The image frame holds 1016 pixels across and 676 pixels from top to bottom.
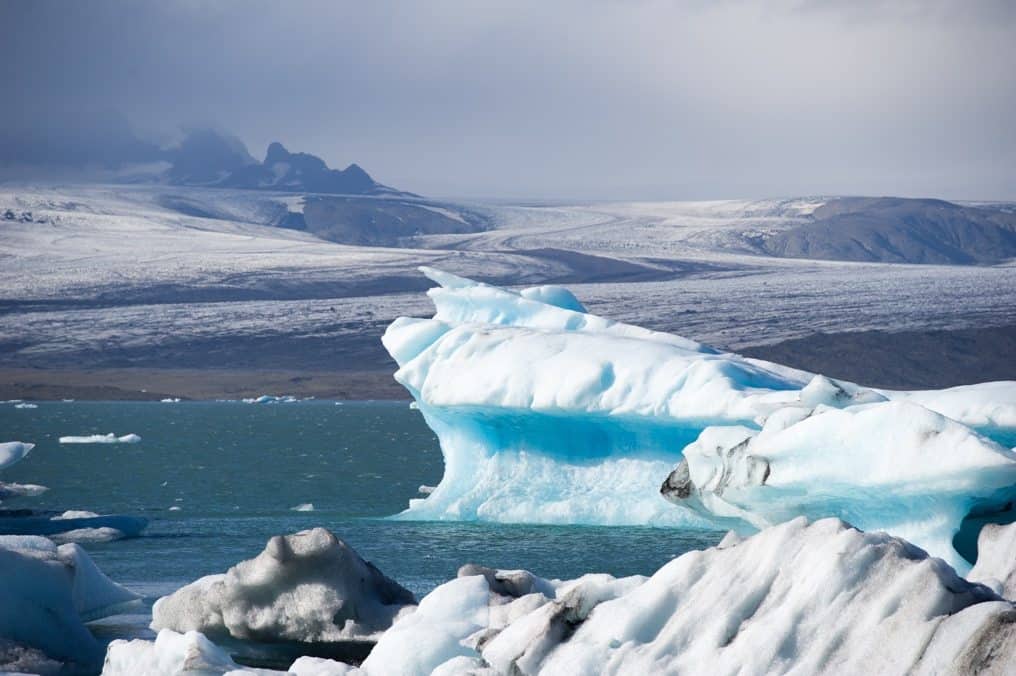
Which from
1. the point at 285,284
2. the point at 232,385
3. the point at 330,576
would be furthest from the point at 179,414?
the point at 330,576

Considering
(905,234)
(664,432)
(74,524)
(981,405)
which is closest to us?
(981,405)

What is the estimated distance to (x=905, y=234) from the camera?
114 metres

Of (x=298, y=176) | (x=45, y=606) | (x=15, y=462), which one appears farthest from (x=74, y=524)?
(x=298, y=176)

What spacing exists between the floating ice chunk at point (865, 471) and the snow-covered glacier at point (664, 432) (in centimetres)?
1

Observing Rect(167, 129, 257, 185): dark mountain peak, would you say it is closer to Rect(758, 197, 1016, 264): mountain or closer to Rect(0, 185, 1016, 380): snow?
Rect(0, 185, 1016, 380): snow

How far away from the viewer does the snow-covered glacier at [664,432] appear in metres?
10.8

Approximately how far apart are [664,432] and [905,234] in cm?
10103

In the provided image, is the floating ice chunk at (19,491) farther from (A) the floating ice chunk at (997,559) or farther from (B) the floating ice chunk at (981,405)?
(A) the floating ice chunk at (997,559)

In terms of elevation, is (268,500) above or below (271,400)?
above

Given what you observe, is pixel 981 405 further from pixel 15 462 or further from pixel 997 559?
pixel 15 462

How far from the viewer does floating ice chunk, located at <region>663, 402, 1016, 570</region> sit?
1027 centimetres

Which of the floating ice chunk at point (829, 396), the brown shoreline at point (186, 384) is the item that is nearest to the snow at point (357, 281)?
the brown shoreline at point (186, 384)

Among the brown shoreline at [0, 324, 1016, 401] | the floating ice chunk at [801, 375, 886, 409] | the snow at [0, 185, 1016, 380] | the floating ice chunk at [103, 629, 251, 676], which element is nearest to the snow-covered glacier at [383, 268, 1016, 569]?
the floating ice chunk at [801, 375, 886, 409]

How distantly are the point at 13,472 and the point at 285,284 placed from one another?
5748 centimetres
